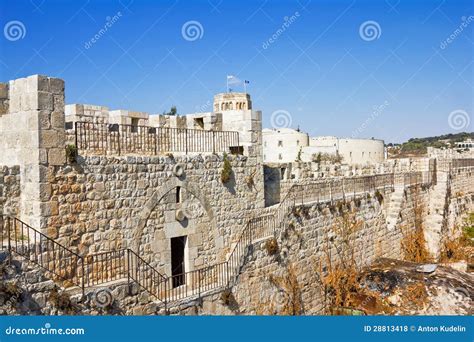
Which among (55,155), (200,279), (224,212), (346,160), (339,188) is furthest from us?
(346,160)

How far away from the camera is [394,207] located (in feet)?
64.5

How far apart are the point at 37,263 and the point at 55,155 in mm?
1797

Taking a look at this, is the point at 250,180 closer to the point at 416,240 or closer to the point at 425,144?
the point at 416,240

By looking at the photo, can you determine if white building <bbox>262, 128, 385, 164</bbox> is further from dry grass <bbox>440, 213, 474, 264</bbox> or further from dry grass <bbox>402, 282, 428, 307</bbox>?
dry grass <bbox>402, 282, 428, 307</bbox>

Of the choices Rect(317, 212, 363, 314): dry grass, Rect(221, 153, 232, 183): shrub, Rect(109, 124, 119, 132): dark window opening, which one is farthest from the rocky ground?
Rect(109, 124, 119, 132): dark window opening

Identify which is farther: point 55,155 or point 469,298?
point 469,298

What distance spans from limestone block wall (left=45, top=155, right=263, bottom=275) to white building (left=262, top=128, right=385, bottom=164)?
30872 millimetres

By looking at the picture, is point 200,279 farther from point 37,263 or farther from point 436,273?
point 436,273

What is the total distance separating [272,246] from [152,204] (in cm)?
373

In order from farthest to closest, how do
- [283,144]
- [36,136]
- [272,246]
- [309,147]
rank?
[283,144] → [309,147] → [272,246] → [36,136]

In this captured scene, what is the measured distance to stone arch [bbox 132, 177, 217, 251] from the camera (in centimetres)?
1008

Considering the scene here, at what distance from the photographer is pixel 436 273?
1534 centimetres

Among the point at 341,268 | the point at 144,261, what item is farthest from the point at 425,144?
the point at 144,261

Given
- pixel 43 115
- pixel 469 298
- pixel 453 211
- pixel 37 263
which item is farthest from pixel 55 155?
pixel 453 211
